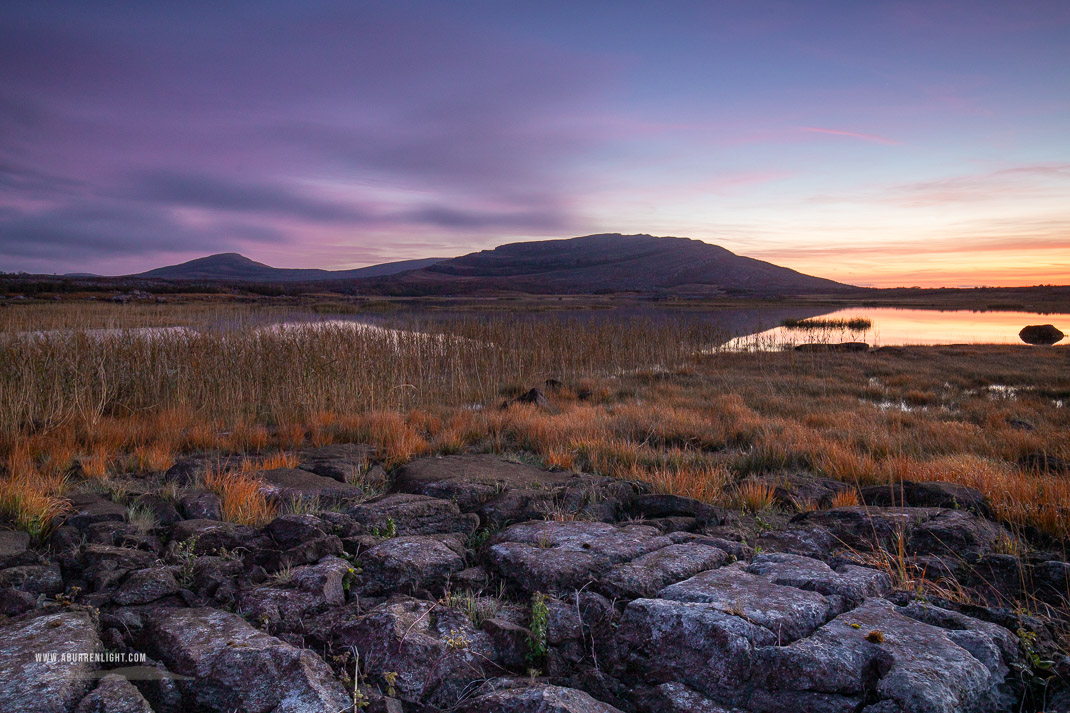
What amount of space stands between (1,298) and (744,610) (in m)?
38.6

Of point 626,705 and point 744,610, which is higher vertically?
point 744,610

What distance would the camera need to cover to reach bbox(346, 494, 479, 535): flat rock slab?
14.0 feet

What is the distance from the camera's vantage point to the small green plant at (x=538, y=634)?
2639 mm

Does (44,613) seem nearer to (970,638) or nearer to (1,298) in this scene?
(970,638)

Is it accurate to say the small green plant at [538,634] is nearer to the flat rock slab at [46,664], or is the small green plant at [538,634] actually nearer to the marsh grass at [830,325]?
the flat rock slab at [46,664]

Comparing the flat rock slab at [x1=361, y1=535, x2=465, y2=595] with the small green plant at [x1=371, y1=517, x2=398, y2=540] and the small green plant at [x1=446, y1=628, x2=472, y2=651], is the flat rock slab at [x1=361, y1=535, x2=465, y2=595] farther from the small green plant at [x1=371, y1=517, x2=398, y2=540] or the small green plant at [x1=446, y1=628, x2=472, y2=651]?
the small green plant at [x1=446, y1=628, x2=472, y2=651]

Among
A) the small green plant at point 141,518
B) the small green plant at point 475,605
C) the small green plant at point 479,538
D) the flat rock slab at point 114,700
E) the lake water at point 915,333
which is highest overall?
the lake water at point 915,333

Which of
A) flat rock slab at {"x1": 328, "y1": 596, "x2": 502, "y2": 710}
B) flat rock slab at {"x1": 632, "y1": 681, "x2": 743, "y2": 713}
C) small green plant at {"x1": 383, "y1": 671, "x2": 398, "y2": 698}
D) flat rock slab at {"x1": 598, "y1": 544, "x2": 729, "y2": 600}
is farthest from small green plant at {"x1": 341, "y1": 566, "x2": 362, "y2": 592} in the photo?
flat rock slab at {"x1": 632, "y1": 681, "x2": 743, "y2": 713}

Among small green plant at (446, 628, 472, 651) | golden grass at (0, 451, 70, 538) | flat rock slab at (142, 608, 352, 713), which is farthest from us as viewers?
golden grass at (0, 451, 70, 538)

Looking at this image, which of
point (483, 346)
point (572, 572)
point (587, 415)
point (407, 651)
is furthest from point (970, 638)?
point (483, 346)

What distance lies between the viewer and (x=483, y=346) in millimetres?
16438

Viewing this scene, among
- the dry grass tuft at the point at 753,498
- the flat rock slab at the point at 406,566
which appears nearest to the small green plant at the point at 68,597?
the flat rock slab at the point at 406,566

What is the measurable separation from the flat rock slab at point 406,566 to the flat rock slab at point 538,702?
112 cm

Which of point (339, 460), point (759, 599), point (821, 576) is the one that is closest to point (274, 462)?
point (339, 460)
